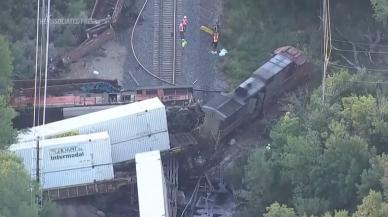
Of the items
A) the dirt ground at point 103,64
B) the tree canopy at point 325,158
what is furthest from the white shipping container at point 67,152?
the dirt ground at point 103,64

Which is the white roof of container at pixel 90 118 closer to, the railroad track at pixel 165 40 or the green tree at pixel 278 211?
the railroad track at pixel 165 40

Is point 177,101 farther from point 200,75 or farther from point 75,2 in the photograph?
point 75,2

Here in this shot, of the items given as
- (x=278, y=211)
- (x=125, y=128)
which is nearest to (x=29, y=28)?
(x=125, y=128)

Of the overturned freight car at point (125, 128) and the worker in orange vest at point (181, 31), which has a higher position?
the worker in orange vest at point (181, 31)

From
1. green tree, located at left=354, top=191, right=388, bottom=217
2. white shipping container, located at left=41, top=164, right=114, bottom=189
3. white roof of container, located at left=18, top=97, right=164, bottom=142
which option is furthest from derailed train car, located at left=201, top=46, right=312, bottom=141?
green tree, located at left=354, top=191, right=388, bottom=217

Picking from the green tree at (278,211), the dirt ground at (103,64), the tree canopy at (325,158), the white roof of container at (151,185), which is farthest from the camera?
the dirt ground at (103,64)

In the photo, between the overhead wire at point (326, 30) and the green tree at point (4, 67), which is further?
the overhead wire at point (326, 30)

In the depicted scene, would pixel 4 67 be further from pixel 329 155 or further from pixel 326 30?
pixel 326 30

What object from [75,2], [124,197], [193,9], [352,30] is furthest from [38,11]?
[352,30]
